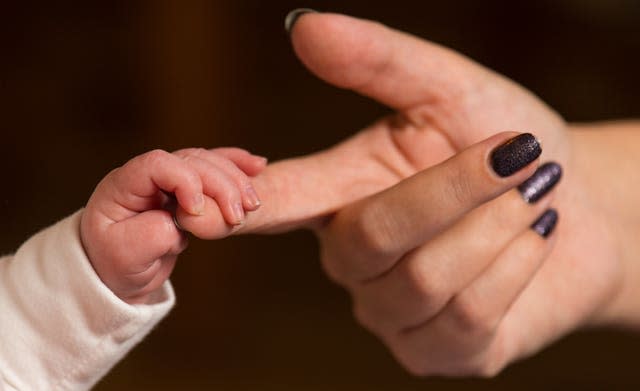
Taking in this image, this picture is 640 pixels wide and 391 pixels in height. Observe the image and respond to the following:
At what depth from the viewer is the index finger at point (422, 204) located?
431 millimetres

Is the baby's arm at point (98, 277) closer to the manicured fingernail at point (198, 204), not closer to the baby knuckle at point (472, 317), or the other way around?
the manicured fingernail at point (198, 204)

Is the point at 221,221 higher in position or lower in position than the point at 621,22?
higher

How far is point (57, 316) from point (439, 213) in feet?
0.67

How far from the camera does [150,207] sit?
0.41 m

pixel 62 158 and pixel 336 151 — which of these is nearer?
pixel 336 151

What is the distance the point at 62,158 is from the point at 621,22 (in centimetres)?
82

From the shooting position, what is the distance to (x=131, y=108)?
1.06 m

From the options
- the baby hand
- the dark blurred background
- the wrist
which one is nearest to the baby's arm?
the baby hand

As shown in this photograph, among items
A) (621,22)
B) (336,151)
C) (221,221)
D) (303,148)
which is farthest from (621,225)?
(621,22)

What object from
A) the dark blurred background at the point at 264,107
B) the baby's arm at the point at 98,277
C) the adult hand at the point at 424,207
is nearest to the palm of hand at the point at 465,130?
the adult hand at the point at 424,207

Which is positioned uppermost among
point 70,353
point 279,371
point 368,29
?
point 368,29

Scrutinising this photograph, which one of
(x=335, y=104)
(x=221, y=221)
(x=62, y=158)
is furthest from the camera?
(x=335, y=104)

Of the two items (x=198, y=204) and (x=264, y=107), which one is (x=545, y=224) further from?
(x=264, y=107)

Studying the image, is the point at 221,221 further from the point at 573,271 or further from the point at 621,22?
the point at 621,22
